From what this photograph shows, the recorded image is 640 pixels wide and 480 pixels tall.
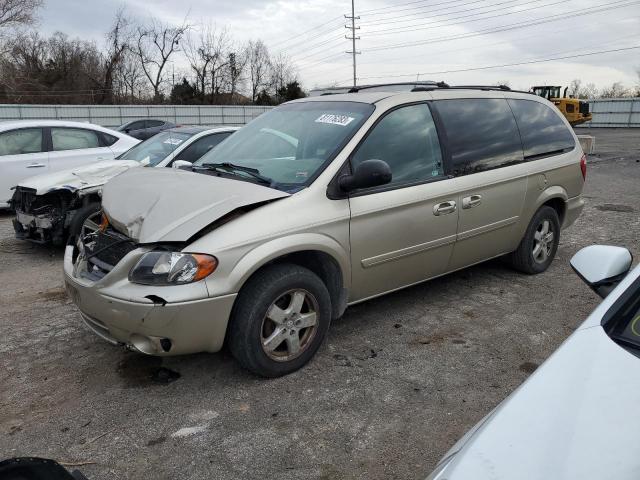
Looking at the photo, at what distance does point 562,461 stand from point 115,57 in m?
52.0

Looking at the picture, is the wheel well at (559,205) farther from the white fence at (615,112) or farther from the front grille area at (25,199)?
the white fence at (615,112)

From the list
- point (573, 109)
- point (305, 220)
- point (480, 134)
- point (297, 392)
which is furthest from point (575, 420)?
point (573, 109)

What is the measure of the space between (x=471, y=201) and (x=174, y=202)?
235 centimetres

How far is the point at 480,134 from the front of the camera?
14.8 feet

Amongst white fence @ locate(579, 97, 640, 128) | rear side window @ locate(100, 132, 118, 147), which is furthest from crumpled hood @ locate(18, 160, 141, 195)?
white fence @ locate(579, 97, 640, 128)

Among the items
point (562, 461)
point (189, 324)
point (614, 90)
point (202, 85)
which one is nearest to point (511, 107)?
point (189, 324)

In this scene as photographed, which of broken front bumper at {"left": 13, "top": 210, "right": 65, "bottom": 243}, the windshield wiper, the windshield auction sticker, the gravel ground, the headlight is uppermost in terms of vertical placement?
the windshield auction sticker

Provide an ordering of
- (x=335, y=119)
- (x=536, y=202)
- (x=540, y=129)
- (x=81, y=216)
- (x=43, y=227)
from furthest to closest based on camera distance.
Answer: (x=43, y=227), (x=81, y=216), (x=540, y=129), (x=536, y=202), (x=335, y=119)

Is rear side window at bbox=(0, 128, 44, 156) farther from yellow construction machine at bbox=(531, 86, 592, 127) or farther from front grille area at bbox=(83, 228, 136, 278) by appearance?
yellow construction machine at bbox=(531, 86, 592, 127)

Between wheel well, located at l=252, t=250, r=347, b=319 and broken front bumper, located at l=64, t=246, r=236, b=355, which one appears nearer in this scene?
broken front bumper, located at l=64, t=246, r=236, b=355

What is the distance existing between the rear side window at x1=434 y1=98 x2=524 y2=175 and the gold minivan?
0.01 meters

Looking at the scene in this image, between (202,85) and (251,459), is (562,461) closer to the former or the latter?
(251,459)

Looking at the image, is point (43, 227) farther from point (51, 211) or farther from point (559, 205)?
point (559, 205)

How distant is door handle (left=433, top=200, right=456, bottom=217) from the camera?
4.02 meters
